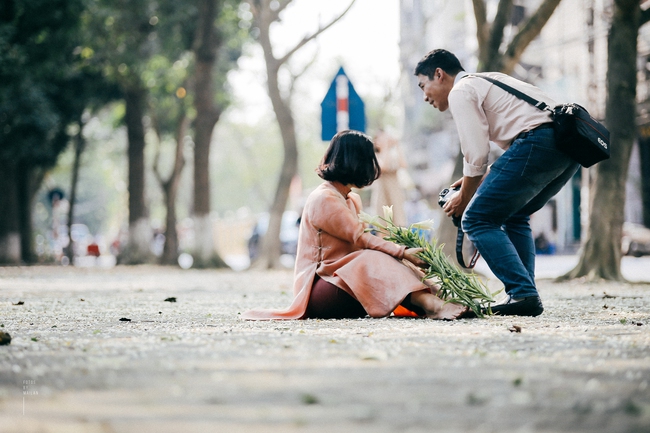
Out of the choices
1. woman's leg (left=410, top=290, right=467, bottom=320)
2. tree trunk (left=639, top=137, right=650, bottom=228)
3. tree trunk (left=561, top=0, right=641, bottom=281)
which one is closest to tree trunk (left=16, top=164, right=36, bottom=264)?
tree trunk (left=561, top=0, right=641, bottom=281)

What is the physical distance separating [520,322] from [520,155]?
1.16m

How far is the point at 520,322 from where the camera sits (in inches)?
220

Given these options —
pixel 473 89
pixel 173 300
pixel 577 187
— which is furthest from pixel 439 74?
pixel 577 187

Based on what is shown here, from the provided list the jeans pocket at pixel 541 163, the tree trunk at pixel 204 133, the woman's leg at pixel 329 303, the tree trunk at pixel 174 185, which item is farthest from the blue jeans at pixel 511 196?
the tree trunk at pixel 174 185

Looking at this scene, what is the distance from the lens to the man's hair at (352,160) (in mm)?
6043

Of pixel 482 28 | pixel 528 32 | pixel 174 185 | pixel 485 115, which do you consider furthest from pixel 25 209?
pixel 485 115

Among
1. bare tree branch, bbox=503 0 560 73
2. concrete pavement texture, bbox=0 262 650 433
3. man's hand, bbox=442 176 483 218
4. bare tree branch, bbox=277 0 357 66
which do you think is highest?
bare tree branch, bbox=277 0 357 66

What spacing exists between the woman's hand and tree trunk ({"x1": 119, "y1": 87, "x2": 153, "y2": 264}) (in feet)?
62.0

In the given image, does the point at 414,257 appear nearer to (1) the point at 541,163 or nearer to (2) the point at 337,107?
(1) the point at 541,163

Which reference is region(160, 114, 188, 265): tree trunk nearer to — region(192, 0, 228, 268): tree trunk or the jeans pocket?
region(192, 0, 228, 268): tree trunk

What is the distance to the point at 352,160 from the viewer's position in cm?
604

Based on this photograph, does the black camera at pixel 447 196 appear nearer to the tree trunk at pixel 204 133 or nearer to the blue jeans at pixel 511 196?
the blue jeans at pixel 511 196

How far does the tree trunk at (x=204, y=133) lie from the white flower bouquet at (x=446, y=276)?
1450 centimetres

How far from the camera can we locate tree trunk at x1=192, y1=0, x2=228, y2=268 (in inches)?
809
